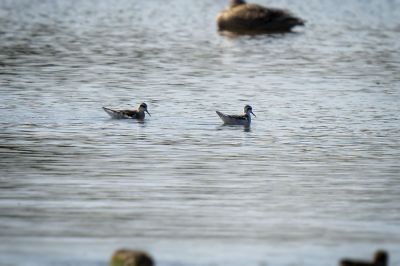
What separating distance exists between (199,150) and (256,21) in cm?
2129

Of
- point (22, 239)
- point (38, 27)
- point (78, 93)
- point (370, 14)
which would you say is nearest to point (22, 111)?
point (78, 93)

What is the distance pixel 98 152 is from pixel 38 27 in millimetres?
23169

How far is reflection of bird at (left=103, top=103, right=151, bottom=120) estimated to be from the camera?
22.7 metres

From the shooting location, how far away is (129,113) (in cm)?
2267

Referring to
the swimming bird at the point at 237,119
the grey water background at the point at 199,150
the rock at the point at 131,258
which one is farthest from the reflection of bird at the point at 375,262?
the swimming bird at the point at 237,119

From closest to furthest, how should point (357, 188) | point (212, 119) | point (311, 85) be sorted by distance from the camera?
point (357, 188) < point (212, 119) < point (311, 85)

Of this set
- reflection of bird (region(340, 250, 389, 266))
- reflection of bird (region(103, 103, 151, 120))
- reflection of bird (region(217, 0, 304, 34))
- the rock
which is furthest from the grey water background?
reflection of bird (region(217, 0, 304, 34))

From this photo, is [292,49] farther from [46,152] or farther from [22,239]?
[22,239]

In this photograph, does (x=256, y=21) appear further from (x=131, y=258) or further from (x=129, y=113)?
A: (x=131, y=258)

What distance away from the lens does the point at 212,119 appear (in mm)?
22984

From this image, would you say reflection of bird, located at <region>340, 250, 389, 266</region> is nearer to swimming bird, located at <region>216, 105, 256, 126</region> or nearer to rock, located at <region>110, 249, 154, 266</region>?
rock, located at <region>110, 249, 154, 266</region>

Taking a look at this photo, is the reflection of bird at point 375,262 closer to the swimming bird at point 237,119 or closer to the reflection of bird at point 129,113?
the swimming bird at point 237,119

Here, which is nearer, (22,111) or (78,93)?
(22,111)

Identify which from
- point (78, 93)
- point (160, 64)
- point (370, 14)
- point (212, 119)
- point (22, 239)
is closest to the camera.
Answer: point (22, 239)
